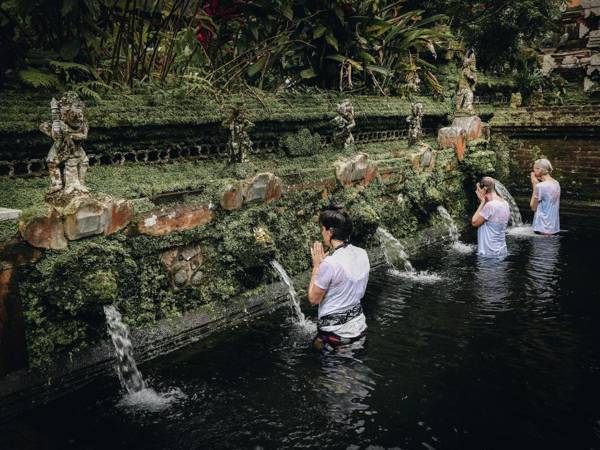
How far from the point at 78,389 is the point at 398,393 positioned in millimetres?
2728

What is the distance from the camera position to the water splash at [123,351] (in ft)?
15.0

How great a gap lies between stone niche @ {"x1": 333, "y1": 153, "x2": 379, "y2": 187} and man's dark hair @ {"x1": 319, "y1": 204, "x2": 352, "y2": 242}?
3.22 metres

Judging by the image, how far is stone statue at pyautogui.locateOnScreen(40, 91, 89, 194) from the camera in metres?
4.48

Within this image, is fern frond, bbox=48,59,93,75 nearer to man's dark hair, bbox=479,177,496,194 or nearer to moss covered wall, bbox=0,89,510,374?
moss covered wall, bbox=0,89,510,374

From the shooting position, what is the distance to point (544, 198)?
9.78 meters

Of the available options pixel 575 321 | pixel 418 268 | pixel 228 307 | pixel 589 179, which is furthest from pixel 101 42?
A: pixel 589 179

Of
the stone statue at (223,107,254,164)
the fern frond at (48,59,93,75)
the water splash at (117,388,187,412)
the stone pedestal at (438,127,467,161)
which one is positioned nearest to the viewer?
the water splash at (117,388,187,412)

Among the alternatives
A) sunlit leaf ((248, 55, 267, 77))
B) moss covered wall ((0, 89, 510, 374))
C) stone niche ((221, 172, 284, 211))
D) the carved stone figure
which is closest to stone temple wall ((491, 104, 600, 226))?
the carved stone figure

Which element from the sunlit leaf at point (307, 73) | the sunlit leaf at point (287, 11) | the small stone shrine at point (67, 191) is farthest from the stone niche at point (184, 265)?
the sunlit leaf at point (307, 73)

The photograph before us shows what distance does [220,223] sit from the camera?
5922mm

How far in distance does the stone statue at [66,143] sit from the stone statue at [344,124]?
437 cm

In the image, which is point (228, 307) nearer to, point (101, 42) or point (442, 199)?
point (101, 42)

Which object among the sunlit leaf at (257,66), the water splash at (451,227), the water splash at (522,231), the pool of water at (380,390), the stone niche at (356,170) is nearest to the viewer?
the pool of water at (380,390)

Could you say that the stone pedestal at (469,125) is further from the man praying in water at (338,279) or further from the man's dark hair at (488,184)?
the man praying in water at (338,279)
